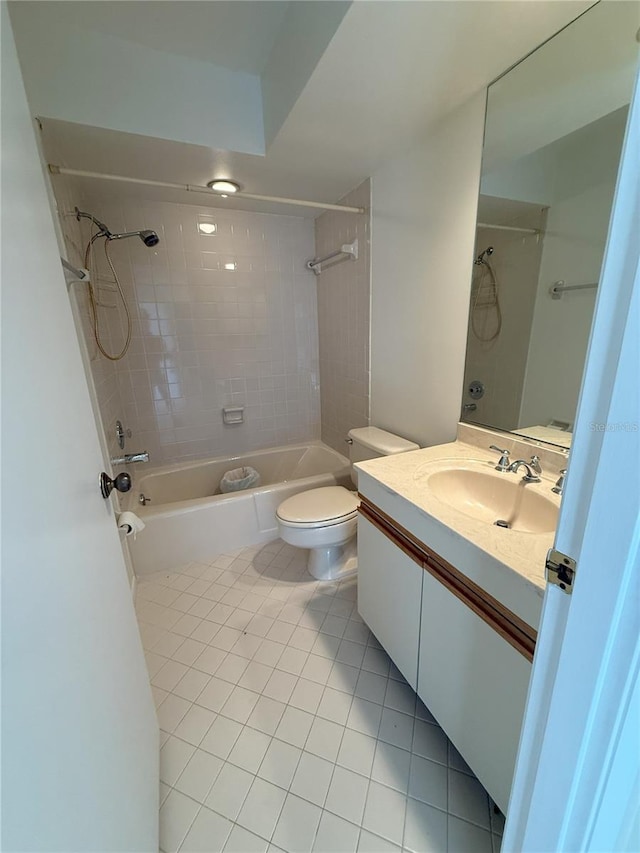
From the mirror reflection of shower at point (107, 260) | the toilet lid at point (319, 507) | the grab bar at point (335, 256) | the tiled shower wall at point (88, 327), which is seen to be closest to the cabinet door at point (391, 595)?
the toilet lid at point (319, 507)

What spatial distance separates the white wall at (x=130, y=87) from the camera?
125cm

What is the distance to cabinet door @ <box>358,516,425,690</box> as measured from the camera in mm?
1107

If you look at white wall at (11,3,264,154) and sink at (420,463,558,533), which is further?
white wall at (11,3,264,154)

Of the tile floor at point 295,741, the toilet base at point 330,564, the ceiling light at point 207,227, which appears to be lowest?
the tile floor at point 295,741

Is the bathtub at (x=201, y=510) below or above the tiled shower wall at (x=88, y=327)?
below

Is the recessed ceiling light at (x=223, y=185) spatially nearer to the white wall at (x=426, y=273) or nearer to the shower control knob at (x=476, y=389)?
the white wall at (x=426, y=273)

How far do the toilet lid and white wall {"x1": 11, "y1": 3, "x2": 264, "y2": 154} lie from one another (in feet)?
5.67

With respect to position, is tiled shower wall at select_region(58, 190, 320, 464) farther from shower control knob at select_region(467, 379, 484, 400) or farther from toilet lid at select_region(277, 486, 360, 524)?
shower control knob at select_region(467, 379, 484, 400)

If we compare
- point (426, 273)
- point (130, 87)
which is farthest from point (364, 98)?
point (130, 87)

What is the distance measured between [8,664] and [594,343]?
76cm

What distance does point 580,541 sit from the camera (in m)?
0.45

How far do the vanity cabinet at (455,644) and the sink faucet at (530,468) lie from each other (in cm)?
42

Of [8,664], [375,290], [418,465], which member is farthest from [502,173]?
[8,664]

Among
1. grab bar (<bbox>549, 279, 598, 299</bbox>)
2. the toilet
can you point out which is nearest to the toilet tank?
the toilet
